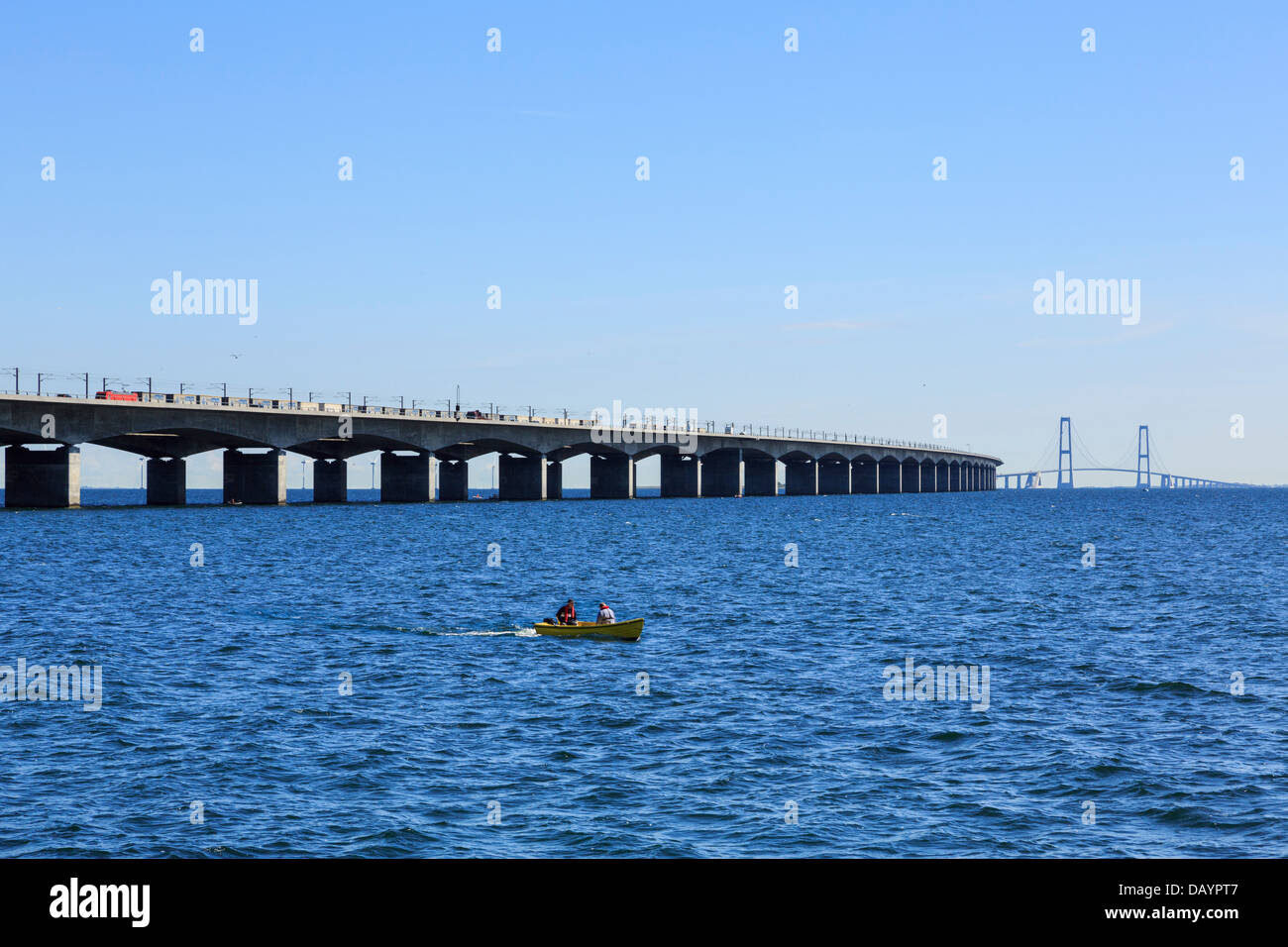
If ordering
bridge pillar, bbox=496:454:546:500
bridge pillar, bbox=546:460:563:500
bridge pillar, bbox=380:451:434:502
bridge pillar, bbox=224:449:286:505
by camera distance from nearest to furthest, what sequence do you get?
1. bridge pillar, bbox=224:449:286:505
2. bridge pillar, bbox=380:451:434:502
3. bridge pillar, bbox=496:454:546:500
4. bridge pillar, bbox=546:460:563:500

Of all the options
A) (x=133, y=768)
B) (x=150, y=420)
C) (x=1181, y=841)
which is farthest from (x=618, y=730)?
(x=150, y=420)

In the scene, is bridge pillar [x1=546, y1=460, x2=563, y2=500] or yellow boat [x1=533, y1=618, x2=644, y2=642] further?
bridge pillar [x1=546, y1=460, x2=563, y2=500]

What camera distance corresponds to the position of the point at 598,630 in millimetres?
38625

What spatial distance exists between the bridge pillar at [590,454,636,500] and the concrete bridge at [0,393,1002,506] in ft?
0.66

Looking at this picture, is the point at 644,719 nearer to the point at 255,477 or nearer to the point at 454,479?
the point at 255,477

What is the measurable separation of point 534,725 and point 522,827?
295 inches

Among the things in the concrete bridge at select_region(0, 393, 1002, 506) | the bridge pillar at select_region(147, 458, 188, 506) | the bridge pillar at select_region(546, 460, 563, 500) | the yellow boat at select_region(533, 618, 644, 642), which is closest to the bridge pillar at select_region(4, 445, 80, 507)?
the concrete bridge at select_region(0, 393, 1002, 506)

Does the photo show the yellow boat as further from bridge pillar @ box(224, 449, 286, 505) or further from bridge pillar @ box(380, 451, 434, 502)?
bridge pillar @ box(380, 451, 434, 502)

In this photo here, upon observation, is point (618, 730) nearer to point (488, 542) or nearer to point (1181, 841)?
point (1181, 841)

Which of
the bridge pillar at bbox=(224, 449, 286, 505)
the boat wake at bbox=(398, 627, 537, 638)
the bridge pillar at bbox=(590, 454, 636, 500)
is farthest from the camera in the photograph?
Answer: the bridge pillar at bbox=(590, 454, 636, 500)

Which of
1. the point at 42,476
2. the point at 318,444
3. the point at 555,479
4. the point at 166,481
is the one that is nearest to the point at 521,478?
the point at 555,479

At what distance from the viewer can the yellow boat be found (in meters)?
38.2

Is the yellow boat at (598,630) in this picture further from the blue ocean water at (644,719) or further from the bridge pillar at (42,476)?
the bridge pillar at (42,476)

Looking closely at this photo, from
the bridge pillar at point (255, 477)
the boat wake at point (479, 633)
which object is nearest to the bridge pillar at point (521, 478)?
the bridge pillar at point (255, 477)
